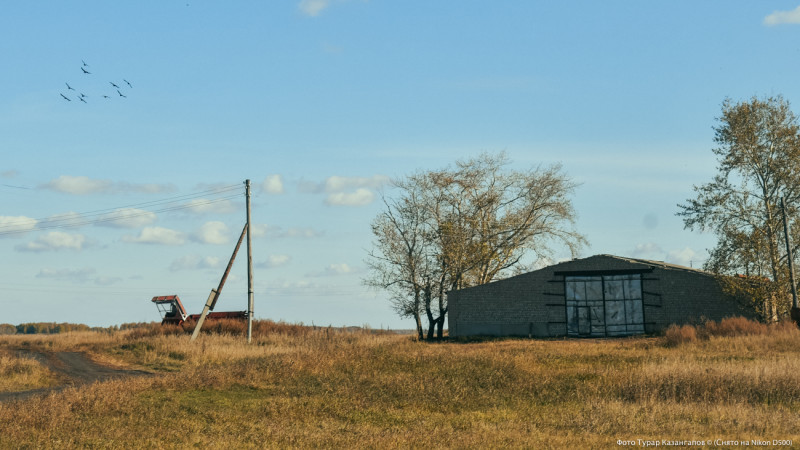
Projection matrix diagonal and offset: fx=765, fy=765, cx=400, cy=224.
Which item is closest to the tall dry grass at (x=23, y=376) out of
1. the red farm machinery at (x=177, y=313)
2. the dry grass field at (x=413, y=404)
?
the dry grass field at (x=413, y=404)

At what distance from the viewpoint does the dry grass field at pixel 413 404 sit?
13.2 m

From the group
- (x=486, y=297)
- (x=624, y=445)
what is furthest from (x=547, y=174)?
(x=624, y=445)

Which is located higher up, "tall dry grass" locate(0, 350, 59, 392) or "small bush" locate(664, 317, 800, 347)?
"small bush" locate(664, 317, 800, 347)

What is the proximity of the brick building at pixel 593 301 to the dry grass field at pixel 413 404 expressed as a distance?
15.1m

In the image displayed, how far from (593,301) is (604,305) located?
66 cm

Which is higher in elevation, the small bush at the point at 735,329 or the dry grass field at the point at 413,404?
the small bush at the point at 735,329

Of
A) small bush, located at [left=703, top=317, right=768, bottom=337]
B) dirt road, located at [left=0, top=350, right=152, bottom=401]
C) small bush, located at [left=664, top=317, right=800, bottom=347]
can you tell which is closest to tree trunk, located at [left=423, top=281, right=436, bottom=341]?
small bush, located at [left=664, top=317, right=800, bottom=347]

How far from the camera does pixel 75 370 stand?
2950cm

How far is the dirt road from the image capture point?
24964 mm

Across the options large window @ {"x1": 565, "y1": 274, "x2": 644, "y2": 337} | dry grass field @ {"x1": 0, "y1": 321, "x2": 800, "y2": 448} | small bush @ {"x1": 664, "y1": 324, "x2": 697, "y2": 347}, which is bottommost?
dry grass field @ {"x1": 0, "y1": 321, "x2": 800, "y2": 448}

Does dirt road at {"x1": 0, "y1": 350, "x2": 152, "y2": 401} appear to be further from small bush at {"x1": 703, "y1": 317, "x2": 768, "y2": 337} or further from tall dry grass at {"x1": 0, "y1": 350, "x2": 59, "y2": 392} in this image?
small bush at {"x1": 703, "y1": 317, "x2": 768, "y2": 337}

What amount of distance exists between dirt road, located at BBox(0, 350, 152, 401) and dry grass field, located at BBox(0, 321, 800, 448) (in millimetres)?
1070

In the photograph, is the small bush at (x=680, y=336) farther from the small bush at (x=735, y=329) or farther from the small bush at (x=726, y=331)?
the small bush at (x=735, y=329)

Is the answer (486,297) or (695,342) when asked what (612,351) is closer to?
(695,342)
